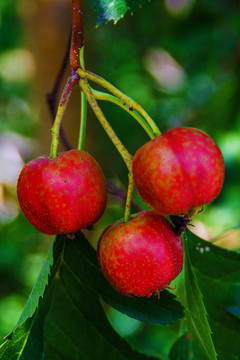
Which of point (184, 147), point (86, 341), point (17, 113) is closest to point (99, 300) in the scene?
point (86, 341)

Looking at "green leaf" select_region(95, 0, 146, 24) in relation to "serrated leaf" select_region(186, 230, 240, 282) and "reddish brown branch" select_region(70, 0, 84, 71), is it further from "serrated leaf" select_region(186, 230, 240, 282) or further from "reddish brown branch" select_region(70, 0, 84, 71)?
"serrated leaf" select_region(186, 230, 240, 282)

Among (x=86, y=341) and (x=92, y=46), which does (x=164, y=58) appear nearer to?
(x=92, y=46)

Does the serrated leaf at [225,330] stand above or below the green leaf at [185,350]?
above

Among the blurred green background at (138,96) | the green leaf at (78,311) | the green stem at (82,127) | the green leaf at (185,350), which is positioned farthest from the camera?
the blurred green background at (138,96)

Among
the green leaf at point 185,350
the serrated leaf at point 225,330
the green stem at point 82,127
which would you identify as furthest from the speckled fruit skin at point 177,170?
the green leaf at point 185,350

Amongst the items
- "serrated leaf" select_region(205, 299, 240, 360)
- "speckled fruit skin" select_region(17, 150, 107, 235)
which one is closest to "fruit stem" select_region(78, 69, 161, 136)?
"speckled fruit skin" select_region(17, 150, 107, 235)

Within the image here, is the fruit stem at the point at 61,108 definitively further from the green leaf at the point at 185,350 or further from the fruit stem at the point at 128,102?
the green leaf at the point at 185,350
